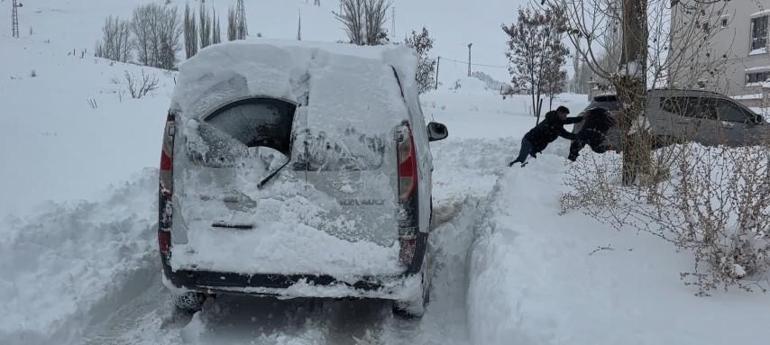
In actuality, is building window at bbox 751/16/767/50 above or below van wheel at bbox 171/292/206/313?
above

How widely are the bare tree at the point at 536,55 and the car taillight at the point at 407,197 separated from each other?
1933cm

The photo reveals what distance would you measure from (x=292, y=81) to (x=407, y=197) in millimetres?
1048

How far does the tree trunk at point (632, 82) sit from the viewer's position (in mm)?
5852

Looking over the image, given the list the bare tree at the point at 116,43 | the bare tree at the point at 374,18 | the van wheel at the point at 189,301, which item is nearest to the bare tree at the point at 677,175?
the van wheel at the point at 189,301

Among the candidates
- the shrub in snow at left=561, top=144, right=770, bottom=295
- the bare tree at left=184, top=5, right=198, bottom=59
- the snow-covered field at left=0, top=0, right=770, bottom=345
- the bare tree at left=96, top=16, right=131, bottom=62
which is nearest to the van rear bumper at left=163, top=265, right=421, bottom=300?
the snow-covered field at left=0, top=0, right=770, bottom=345

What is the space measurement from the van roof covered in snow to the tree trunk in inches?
124

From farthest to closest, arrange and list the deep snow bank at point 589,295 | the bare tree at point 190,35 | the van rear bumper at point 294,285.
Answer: the bare tree at point 190,35 → the van rear bumper at point 294,285 → the deep snow bank at point 589,295

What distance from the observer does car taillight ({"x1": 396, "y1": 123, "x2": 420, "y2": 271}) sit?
11.9 feet

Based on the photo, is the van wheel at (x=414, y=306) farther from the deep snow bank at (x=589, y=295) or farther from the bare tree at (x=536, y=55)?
the bare tree at (x=536, y=55)

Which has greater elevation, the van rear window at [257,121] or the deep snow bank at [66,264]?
the van rear window at [257,121]

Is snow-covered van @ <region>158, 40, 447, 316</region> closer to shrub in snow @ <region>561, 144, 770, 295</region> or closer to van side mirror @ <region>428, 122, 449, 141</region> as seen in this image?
shrub in snow @ <region>561, 144, 770, 295</region>

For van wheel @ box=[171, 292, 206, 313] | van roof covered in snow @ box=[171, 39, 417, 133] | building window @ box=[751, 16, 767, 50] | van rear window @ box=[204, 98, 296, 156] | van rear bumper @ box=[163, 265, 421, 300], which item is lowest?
van wheel @ box=[171, 292, 206, 313]

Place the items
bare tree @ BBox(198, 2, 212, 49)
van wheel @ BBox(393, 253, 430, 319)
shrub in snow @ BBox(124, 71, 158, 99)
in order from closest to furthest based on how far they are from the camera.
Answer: van wheel @ BBox(393, 253, 430, 319), shrub in snow @ BBox(124, 71, 158, 99), bare tree @ BBox(198, 2, 212, 49)

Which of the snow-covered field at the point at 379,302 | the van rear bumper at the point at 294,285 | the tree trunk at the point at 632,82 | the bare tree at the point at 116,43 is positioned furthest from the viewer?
the bare tree at the point at 116,43
